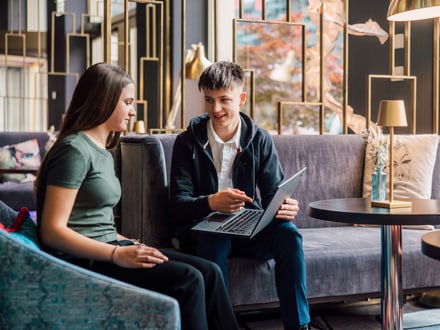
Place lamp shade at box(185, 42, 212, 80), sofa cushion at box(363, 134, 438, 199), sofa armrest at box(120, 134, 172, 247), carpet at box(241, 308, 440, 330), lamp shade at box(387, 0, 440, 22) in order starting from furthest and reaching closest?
lamp shade at box(185, 42, 212, 80)
sofa cushion at box(363, 134, 438, 199)
carpet at box(241, 308, 440, 330)
lamp shade at box(387, 0, 440, 22)
sofa armrest at box(120, 134, 172, 247)

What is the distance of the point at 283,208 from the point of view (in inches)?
90.6

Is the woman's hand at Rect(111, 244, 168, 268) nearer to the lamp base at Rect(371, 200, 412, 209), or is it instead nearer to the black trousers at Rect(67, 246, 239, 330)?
the black trousers at Rect(67, 246, 239, 330)

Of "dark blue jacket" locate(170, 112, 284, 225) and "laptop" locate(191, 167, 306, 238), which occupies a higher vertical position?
"dark blue jacket" locate(170, 112, 284, 225)

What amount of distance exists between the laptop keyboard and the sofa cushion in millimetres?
1070

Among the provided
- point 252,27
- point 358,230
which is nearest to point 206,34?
point 252,27

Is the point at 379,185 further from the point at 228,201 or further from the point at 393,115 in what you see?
the point at 228,201

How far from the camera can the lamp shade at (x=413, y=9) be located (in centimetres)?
271

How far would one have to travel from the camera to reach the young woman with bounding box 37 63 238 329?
1.62m

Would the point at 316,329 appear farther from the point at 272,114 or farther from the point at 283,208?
the point at 272,114

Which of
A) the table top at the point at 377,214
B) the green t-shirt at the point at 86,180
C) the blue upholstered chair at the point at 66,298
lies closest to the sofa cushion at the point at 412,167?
the table top at the point at 377,214

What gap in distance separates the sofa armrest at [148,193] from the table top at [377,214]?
2.06 feet

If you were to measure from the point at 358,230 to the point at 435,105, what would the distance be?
1.19m

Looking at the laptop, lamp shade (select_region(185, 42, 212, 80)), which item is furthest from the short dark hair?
lamp shade (select_region(185, 42, 212, 80))

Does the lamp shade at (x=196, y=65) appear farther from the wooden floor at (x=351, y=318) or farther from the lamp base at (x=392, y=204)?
the lamp base at (x=392, y=204)
